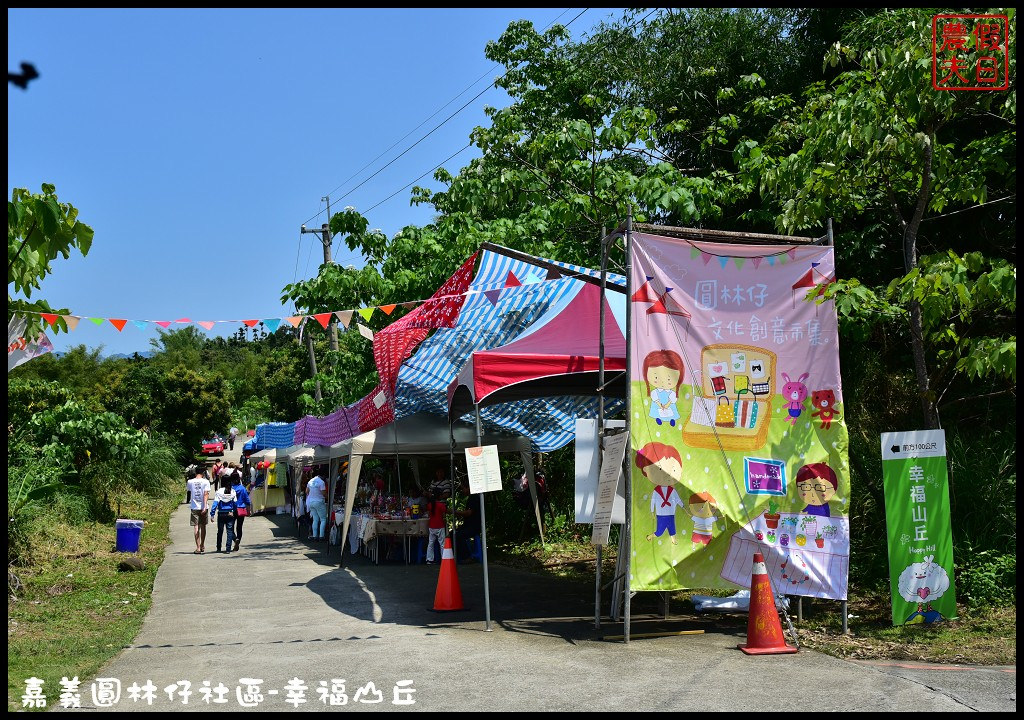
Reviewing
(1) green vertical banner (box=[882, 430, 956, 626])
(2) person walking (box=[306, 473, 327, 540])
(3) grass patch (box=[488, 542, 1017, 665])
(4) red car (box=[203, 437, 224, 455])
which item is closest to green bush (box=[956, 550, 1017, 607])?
(3) grass patch (box=[488, 542, 1017, 665])

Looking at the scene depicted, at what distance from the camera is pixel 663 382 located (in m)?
→ 9.16

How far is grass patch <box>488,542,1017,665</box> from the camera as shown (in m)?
7.98

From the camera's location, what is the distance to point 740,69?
19234mm

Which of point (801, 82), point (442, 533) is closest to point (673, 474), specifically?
point (442, 533)

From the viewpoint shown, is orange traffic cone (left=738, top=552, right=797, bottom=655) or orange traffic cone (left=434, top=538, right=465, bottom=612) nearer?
orange traffic cone (left=738, top=552, right=797, bottom=655)

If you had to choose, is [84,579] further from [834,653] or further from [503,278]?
[834,653]

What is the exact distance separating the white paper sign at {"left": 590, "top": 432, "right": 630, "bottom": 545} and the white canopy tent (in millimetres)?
7373

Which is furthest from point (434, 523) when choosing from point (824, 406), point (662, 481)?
point (824, 406)

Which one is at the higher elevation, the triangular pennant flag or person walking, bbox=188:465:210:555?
the triangular pennant flag

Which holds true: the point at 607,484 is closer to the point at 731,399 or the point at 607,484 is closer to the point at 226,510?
the point at 731,399

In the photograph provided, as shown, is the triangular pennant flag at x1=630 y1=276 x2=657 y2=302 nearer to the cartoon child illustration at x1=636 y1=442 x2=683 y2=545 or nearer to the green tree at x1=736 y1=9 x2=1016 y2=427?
the cartoon child illustration at x1=636 y1=442 x2=683 y2=545

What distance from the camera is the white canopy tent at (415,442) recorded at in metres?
17.2

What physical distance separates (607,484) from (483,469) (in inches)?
68.9

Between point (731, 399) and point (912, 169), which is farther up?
point (912, 169)
